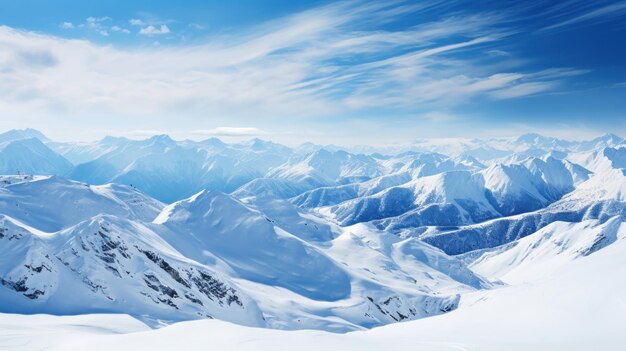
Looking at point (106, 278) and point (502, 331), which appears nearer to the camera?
point (502, 331)

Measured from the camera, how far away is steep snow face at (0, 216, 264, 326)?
3666 inches

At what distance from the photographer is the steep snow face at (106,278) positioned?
93125 mm

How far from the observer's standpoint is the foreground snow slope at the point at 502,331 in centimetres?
2420

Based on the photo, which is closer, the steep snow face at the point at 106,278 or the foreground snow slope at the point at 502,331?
the foreground snow slope at the point at 502,331

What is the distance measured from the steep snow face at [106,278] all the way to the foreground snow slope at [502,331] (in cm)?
6732

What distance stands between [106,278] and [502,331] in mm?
105397

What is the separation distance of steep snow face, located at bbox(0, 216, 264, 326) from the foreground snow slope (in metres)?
67.3

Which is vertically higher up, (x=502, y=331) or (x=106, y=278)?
(x=502, y=331)

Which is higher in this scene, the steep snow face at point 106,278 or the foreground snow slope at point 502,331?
the foreground snow slope at point 502,331

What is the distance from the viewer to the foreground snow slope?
24203mm

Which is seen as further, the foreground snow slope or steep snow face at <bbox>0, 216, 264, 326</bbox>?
steep snow face at <bbox>0, 216, 264, 326</bbox>

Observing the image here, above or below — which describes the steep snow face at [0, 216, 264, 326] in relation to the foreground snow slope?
below

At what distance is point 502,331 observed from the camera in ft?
94.5

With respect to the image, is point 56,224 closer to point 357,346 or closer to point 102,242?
point 102,242
